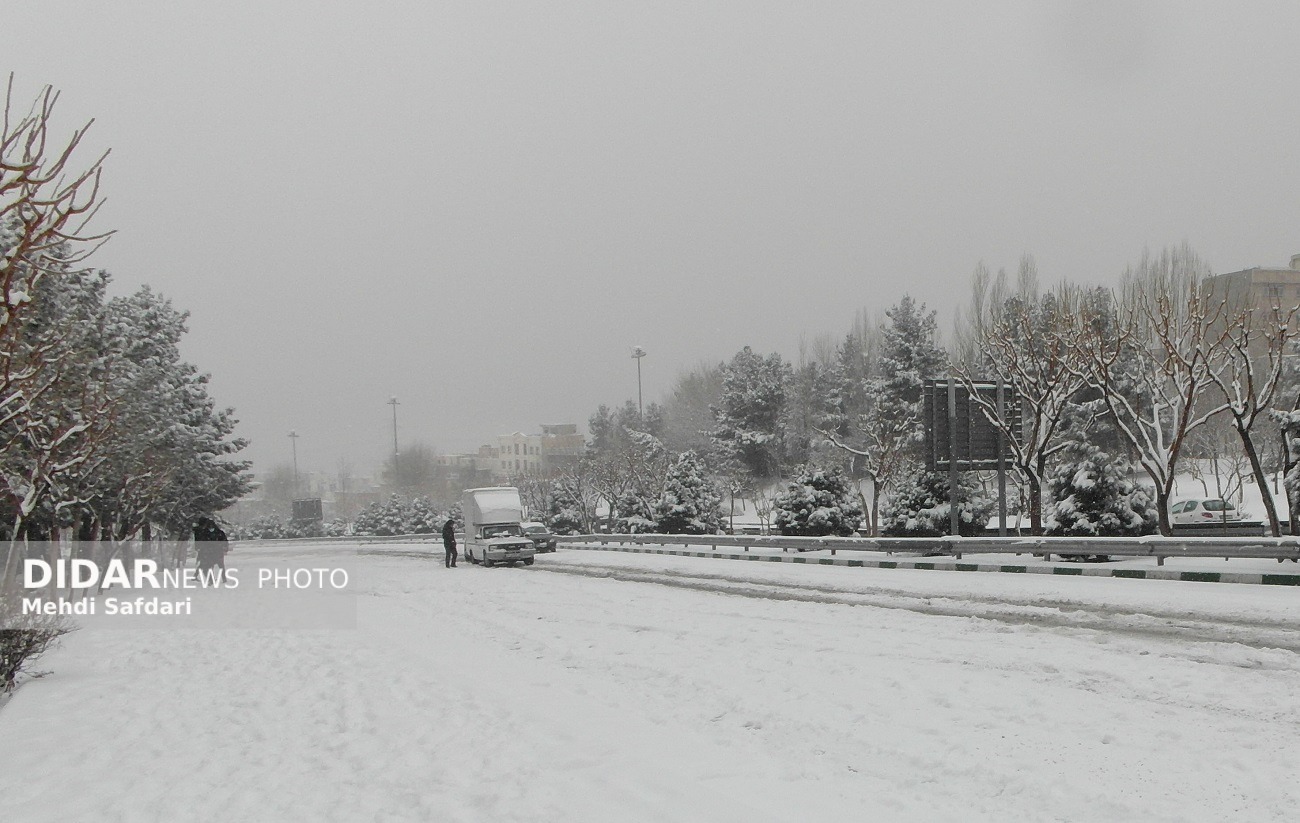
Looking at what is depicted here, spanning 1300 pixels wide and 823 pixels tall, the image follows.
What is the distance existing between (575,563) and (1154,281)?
28795mm

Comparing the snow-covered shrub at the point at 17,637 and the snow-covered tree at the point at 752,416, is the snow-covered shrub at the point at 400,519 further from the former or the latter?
the snow-covered shrub at the point at 17,637

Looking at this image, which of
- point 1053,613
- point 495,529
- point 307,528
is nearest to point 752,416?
point 495,529

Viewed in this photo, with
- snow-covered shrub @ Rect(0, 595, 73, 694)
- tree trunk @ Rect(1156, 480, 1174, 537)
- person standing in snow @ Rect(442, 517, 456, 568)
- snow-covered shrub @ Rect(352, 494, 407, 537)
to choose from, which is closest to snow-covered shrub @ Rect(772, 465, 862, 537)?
tree trunk @ Rect(1156, 480, 1174, 537)

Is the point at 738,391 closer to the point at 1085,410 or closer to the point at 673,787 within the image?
the point at 1085,410

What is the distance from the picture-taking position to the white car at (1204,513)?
129 feet

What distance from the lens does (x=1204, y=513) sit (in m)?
39.7

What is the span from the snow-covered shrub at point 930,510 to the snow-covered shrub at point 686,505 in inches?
581

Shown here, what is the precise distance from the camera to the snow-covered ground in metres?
6.91

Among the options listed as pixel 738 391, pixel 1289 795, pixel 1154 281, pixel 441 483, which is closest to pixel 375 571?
pixel 1289 795

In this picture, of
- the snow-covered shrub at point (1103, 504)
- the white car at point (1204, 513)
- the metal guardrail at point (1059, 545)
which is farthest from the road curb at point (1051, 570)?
the white car at point (1204, 513)

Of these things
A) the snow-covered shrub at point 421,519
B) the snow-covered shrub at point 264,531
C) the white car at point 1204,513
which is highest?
the white car at point 1204,513

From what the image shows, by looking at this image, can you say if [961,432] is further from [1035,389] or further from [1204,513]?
[1204,513]

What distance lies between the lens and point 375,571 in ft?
111

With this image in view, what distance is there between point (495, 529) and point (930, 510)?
15711 millimetres
